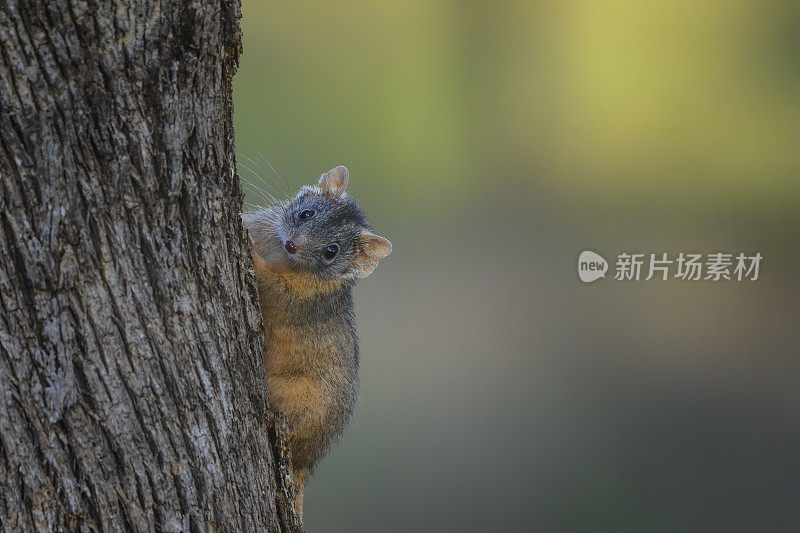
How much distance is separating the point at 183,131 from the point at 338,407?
5.78ft

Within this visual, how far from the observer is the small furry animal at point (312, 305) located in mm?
3445

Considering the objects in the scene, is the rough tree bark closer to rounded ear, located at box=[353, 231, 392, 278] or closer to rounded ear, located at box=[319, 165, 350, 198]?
rounded ear, located at box=[353, 231, 392, 278]

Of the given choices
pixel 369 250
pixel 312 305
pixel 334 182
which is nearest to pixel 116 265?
pixel 312 305

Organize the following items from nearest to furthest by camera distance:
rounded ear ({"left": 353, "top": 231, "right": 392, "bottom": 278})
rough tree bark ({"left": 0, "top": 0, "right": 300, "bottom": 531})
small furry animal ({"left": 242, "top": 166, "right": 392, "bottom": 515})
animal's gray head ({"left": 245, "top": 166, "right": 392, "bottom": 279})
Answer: rough tree bark ({"left": 0, "top": 0, "right": 300, "bottom": 531}) < small furry animal ({"left": 242, "top": 166, "right": 392, "bottom": 515}) < animal's gray head ({"left": 245, "top": 166, "right": 392, "bottom": 279}) < rounded ear ({"left": 353, "top": 231, "right": 392, "bottom": 278})

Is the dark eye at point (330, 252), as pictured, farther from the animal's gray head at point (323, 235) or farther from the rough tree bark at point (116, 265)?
the rough tree bark at point (116, 265)

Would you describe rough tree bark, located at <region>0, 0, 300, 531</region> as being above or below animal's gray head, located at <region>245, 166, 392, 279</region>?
below

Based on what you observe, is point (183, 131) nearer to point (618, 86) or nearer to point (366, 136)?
point (366, 136)

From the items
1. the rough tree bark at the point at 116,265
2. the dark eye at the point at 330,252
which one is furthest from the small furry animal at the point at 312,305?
the rough tree bark at the point at 116,265

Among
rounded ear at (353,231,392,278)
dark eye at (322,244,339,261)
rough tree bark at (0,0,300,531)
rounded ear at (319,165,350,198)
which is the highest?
rounded ear at (319,165,350,198)

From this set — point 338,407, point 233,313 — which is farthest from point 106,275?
point 338,407

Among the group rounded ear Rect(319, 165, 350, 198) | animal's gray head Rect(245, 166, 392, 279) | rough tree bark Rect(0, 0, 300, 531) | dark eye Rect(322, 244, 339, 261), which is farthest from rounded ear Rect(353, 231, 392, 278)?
rough tree bark Rect(0, 0, 300, 531)

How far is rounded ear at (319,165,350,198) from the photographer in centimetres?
430

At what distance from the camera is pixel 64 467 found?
211 centimetres

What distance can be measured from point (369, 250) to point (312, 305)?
1.80 feet
